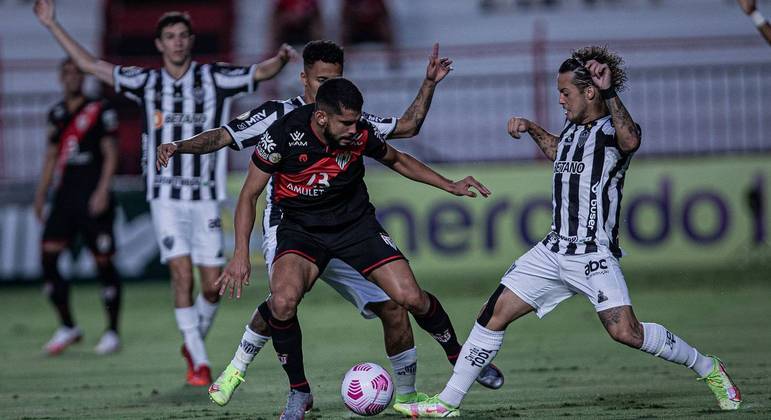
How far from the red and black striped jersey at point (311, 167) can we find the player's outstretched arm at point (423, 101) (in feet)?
1.45

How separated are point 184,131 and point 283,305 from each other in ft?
9.13

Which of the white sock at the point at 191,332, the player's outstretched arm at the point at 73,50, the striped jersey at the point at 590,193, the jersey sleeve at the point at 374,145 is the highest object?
the player's outstretched arm at the point at 73,50

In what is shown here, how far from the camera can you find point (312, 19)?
1689 cm

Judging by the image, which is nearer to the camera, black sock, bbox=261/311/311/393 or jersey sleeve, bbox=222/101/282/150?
black sock, bbox=261/311/311/393

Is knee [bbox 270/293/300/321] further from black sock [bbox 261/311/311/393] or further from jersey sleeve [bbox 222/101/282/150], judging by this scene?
jersey sleeve [bbox 222/101/282/150]

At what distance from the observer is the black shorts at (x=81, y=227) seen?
10.9 m

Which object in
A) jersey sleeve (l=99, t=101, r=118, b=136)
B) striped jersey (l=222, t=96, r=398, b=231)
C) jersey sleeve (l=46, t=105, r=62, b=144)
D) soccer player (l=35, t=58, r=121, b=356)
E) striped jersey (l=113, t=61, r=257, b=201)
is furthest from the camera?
jersey sleeve (l=46, t=105, r=62, b=144)

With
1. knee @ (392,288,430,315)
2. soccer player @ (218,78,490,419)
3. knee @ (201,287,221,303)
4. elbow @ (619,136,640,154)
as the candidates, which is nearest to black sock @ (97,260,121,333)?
knee @ (201,287,221,303)

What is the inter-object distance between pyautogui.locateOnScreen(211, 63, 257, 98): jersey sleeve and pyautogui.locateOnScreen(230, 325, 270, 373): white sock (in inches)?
94.2

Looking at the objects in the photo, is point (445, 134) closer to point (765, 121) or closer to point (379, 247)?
point (765, 121)

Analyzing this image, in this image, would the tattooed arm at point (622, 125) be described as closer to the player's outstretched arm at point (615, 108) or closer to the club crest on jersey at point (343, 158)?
the player's outstretched arm at point (615, 108)

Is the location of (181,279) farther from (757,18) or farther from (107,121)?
(757,18)

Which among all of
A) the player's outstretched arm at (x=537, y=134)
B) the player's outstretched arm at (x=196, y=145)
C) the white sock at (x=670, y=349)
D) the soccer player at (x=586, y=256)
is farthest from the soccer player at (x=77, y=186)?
the white sock at (x=670, y=349)

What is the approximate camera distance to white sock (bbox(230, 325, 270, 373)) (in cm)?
704
